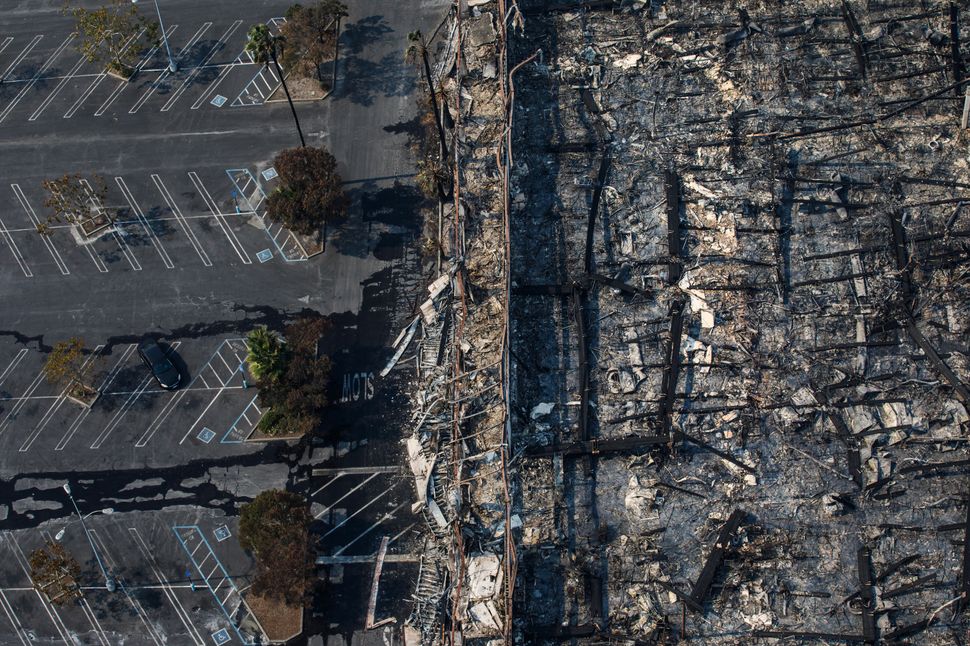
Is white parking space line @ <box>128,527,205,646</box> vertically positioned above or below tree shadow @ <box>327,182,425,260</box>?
below

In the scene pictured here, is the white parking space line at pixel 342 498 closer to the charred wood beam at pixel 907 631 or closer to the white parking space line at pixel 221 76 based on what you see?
the charred wood beam at pixel 907 631

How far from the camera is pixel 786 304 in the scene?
144 feet

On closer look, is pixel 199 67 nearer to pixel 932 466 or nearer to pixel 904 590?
pixel 932 466

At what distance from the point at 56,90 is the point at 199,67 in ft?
38.0

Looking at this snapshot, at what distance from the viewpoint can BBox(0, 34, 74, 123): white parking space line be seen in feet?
226

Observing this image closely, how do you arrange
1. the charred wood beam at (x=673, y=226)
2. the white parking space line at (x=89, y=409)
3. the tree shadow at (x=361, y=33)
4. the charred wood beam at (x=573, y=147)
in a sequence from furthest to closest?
1. the tree shadow at (x=361, y=33)
2. the white parking space line at (x=89, y=409)
3. the charred wood beam at (x=573, y=147)
4. the charred wood beam at (x=673, y=226)

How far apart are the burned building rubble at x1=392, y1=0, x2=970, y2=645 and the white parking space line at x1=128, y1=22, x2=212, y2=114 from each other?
90.8 ft

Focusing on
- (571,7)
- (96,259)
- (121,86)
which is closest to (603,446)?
(571,7)

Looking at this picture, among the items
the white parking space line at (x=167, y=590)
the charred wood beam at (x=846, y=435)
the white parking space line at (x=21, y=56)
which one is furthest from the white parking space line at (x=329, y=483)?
the white parking space line at (x=21, y=56)

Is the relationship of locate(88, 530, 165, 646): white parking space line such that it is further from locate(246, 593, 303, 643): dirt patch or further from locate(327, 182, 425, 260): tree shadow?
locate(327, 182, 425, 260): tree shadow

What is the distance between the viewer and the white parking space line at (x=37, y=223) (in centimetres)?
6162

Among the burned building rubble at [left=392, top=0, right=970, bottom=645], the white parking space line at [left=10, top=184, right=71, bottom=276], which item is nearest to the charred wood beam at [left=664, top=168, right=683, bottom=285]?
the burned building rubble at [left=392, top=0, right=970, bottom=645]

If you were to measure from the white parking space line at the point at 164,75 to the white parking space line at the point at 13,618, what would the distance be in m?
36.6

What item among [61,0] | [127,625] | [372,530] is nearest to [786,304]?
[372,530]
